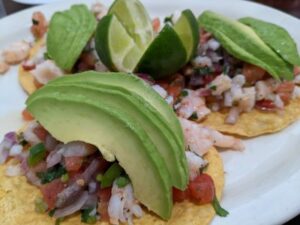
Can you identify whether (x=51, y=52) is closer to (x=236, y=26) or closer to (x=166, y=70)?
(x=166, y=70)

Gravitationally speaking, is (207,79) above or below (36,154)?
below

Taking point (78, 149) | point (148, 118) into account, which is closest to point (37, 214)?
point (78, 149)

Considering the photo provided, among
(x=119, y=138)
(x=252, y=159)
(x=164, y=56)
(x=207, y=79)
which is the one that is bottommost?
(x=252, y=159)

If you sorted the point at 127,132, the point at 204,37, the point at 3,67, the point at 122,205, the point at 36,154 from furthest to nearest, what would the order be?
the point at 3,67 < the point at 204,37 < the point at 36,154 < the point at 122,205 < the point at 127,132

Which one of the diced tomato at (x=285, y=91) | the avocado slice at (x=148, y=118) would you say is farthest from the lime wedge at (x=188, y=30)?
the avocado slice at (x=148, y=118)

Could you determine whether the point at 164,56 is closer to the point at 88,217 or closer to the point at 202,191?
the point at 202,191

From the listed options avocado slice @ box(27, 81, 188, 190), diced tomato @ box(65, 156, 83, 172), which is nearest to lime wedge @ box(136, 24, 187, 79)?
avocado slice @ box(27, 81, 188, 190)
